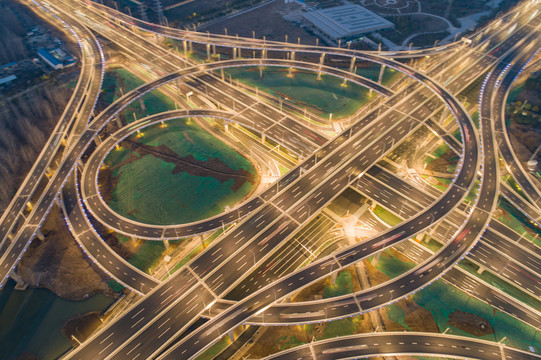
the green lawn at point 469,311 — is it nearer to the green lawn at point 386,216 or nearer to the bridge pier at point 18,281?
the green lawn at point 386,216

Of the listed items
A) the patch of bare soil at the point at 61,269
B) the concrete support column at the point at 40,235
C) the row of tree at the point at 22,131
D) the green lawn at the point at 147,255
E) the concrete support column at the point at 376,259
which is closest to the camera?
the patch of bare soil at the point at 61,269

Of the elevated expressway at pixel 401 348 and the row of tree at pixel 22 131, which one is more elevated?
the row of tree at pixel 22 131

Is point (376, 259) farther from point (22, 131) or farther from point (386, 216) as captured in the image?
point (22, 131)

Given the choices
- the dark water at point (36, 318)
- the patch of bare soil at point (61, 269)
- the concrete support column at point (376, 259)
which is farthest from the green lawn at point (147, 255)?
the concrete support column at point (376, 259)

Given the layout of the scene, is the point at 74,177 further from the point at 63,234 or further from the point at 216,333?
the point at 216,333

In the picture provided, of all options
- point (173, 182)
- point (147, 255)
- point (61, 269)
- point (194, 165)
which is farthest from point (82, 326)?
point (194, 165)

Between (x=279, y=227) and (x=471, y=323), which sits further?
(x=279, y=227)
